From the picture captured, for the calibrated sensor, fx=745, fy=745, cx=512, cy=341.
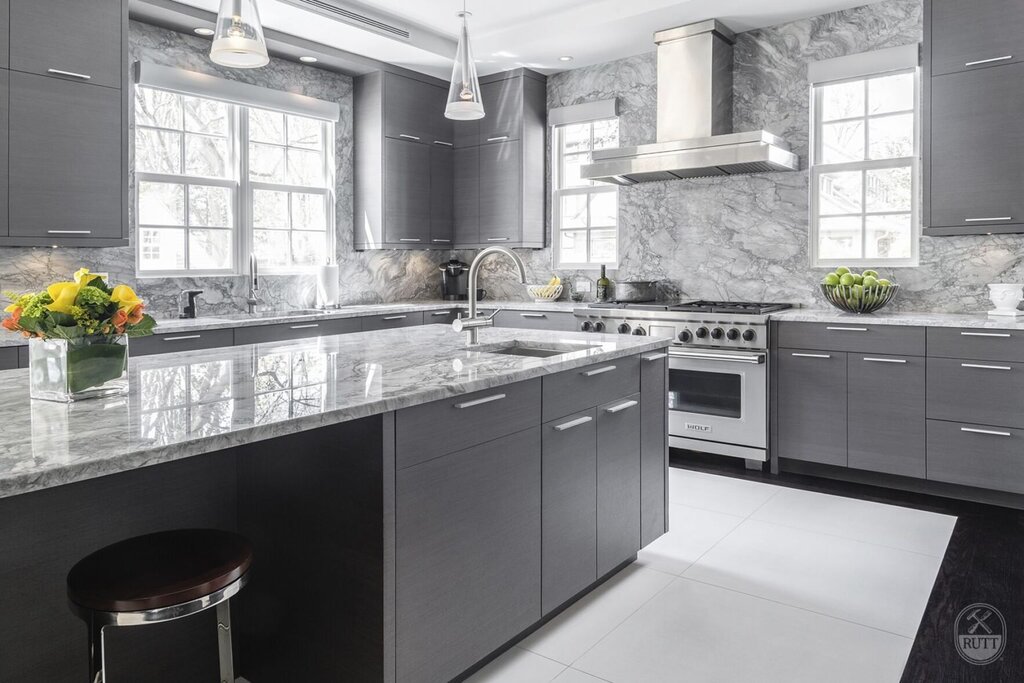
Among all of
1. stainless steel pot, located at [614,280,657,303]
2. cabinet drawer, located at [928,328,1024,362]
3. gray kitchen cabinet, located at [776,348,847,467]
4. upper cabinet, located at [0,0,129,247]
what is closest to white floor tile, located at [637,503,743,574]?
gray kitchen cabinet, located at [776,348,847,467]

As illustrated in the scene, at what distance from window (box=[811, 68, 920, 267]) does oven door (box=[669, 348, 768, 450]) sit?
1.04 m

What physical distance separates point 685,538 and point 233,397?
2.34 meters

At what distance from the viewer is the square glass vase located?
171 cm

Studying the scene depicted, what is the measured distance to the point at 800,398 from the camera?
438 cm

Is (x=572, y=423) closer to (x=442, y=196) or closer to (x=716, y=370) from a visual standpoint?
(x=716, y=370)

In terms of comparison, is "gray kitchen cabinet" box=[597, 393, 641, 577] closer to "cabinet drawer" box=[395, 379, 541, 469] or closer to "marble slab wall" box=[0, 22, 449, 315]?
"cabinet drawer" box=[395, 379, 541, 469]

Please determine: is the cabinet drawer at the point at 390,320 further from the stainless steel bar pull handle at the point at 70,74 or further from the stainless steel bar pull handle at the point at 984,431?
the stainless steel bar pull handle at the point at 984,431

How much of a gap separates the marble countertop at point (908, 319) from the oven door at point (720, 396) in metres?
0.33

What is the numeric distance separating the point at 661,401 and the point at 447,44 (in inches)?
140

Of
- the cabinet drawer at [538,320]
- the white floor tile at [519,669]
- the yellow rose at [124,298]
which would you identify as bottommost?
the white floor tile at [519,669]

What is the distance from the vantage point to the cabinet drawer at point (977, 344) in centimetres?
369

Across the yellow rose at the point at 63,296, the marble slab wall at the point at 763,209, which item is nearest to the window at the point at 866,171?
the marble slab wall at the point at 763,209

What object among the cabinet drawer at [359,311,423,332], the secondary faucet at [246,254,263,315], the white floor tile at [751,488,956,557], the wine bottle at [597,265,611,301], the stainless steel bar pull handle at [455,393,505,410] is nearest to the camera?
the stainless steel bar pull handle at [455,393,505,410]

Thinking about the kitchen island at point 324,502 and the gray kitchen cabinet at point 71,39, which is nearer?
the kitchen island at point 324,502
